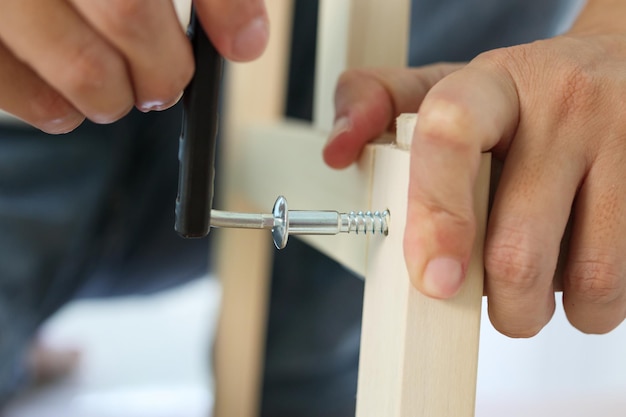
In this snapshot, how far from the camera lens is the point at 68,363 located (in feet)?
3.11

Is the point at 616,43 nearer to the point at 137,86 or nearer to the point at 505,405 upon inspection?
the point at 137,86

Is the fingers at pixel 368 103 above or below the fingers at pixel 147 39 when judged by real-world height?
above

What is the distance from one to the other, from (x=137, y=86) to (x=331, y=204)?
152 mm

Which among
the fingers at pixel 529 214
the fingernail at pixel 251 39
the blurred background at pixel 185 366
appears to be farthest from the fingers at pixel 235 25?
the blurred background at pixel 185 366

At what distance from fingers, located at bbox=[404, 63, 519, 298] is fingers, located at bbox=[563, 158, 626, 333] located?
57mm

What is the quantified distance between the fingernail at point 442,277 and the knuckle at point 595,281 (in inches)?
2.8

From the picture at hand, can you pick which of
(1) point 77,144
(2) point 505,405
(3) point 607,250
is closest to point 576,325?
(3) point 607,250

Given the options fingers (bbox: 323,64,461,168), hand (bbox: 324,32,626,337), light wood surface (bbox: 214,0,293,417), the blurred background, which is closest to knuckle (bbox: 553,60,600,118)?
hand (bbox: 324,32,626,337)

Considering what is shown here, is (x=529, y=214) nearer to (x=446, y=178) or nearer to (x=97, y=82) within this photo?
(x=446, y=178)

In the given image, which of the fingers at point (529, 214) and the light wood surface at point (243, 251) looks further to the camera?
the light wood surface at point (243, 251)

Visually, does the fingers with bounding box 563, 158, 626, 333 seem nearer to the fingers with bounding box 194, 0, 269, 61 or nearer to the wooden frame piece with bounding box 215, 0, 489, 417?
the wooden frame piece with bounding box 215, 0, 489, 417

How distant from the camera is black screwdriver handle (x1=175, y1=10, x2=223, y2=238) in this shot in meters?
0.27

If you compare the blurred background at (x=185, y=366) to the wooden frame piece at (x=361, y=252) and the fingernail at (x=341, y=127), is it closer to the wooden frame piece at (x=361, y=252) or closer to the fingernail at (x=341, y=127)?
the wooden frame piece at (x=361, y=252)

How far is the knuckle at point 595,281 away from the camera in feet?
0.91
